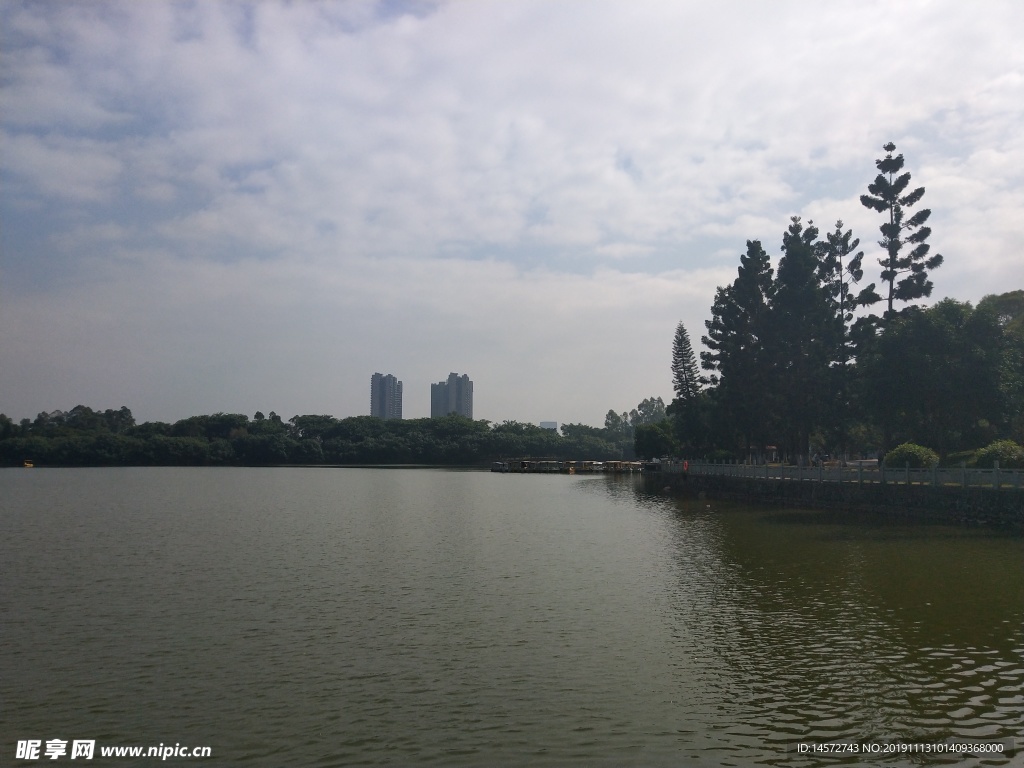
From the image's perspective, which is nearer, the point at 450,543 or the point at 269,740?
the point at 269,740

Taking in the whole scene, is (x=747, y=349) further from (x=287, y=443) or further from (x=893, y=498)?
(x=287, y=443)

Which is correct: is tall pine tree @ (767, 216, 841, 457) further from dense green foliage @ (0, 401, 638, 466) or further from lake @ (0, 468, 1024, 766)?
dense green foliage @ (0, 401, 638, 466)

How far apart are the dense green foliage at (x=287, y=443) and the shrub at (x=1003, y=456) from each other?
14261 cm

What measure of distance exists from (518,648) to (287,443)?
166 meters

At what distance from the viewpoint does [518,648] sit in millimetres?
16047

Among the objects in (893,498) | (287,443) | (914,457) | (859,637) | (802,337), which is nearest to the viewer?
(859,637)

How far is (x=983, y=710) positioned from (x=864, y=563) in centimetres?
1503

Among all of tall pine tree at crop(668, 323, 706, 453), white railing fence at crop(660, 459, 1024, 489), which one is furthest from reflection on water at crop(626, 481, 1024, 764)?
tall pine tree at crop(668, 323, 706, 453)

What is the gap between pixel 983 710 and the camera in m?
11.9

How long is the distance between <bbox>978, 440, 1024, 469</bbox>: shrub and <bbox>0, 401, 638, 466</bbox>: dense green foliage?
142607 millimetres

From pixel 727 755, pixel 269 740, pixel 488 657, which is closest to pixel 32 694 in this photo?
pixel 269 740

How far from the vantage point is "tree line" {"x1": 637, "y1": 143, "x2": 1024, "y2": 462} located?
49500 millimetres

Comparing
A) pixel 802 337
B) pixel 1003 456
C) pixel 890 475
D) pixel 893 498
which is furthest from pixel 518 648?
pixel 802 337

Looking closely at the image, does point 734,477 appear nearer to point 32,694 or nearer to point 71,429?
point 32,694
